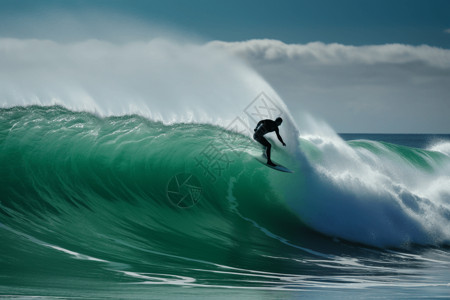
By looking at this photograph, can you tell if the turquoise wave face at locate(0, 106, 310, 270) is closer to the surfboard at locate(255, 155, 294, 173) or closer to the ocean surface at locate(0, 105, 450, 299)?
the ocean surface at locate(0, 105, 450, 299)

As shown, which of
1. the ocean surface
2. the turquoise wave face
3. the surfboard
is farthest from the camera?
the surfboard

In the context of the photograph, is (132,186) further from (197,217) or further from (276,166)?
(276,166)

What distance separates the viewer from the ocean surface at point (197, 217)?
597cm

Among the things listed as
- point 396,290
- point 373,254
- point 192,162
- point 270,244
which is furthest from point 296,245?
point 192,162

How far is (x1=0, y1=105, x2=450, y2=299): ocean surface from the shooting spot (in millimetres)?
5972

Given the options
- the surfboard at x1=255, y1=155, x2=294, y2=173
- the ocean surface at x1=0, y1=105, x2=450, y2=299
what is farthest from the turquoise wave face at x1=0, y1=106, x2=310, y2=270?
the surfboard at x1=255, y1=155, x2=294, y2=173

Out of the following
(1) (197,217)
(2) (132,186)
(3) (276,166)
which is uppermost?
(3) (276,166)

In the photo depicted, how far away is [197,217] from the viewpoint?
9.17 m

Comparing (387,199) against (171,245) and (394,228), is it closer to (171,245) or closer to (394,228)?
(394,228)

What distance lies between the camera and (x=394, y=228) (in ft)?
30.1

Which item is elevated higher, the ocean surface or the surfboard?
the surfboard

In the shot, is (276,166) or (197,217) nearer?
(197,217)

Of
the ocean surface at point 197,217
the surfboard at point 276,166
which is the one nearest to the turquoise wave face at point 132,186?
the ocean surface at point 197,217

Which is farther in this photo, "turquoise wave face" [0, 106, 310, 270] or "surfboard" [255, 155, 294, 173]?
"surfboard" [255, 155, 294, 173]
